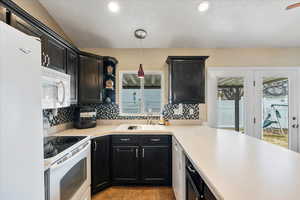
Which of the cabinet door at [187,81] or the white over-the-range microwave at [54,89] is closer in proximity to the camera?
the white over-the-range microwave at [54,89]

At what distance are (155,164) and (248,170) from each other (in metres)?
1.63

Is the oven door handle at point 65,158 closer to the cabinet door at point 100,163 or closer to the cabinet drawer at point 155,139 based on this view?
the cabinet door at point 100,163

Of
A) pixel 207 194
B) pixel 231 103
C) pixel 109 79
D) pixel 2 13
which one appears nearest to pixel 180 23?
pixel 109 79

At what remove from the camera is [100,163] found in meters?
2.27

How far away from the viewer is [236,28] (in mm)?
2596

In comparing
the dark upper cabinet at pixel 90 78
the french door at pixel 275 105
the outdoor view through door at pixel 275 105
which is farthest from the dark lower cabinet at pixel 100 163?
the outdoor view through door at pixel 275 105

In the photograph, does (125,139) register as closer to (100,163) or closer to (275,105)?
(100,163)

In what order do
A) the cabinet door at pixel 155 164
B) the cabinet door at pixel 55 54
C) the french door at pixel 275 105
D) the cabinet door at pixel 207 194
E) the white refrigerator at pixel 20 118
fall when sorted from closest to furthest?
the white refrigerator at pixel 20 118, the cabinet door at pixel 207 194, the cabinet door at pixel 55 54, the cabinet door at pixel 155 164, the french door at pixel 275 105

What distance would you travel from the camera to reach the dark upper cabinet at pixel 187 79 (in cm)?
273

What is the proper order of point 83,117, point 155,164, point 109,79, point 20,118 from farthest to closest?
point 109,79
point 83,117
point 155,164
point 20,118

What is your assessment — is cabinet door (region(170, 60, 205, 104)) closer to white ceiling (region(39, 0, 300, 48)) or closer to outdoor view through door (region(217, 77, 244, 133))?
white ceiling (region(39, 0, 300, 48))

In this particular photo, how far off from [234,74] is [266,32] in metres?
0.85

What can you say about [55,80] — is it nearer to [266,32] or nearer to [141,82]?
[141,82]

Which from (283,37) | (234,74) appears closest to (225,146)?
(234,74)
